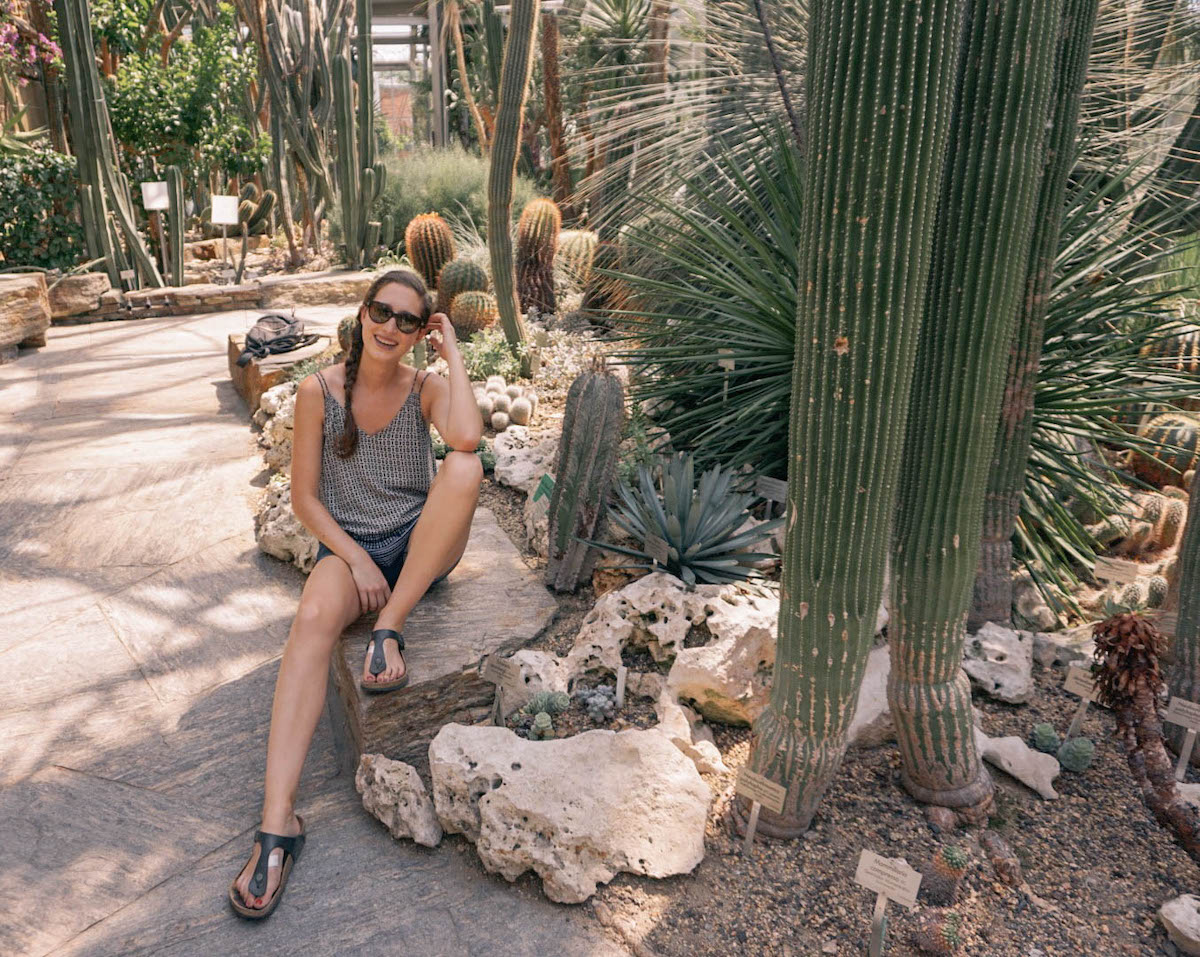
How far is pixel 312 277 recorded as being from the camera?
33.0ft

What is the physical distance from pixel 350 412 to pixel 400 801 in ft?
3.64

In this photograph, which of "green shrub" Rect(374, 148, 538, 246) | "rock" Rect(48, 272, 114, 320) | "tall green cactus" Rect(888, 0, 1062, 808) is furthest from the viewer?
"green shrub" Rect(374, 148, 538, 246)

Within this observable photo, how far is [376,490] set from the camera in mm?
2787

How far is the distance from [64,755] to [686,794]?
1757 mm

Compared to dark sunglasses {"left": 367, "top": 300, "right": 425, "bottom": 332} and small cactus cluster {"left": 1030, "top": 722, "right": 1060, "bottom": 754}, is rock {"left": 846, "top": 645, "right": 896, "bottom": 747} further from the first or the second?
dark sunglasses {"left": 367, "top": 300, "right": 425, "bottom": 332}

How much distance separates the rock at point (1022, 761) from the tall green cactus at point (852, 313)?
2.10 feet

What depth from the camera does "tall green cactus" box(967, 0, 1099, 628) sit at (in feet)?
8.54

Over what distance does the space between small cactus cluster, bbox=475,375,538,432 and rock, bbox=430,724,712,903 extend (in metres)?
2.86

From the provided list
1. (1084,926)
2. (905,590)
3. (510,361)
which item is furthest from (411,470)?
(510,361)

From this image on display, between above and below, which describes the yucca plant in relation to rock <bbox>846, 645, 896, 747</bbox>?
above

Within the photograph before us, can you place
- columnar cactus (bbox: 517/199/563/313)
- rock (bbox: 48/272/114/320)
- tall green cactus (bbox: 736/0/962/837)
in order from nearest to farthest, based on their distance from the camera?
tall green cactus (bbox: 736/0/962/837), columnar cactus (bbox: 517/199/563/313), rock (bbox: 48/272/114/320)

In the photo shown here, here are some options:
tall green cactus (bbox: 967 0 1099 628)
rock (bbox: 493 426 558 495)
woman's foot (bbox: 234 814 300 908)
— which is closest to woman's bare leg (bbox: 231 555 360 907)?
woman's foot (bbox: 234 814 300 908)

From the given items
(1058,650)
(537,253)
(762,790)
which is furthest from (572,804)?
(537,253)

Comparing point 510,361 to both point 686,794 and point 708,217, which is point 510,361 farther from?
point 686,794
